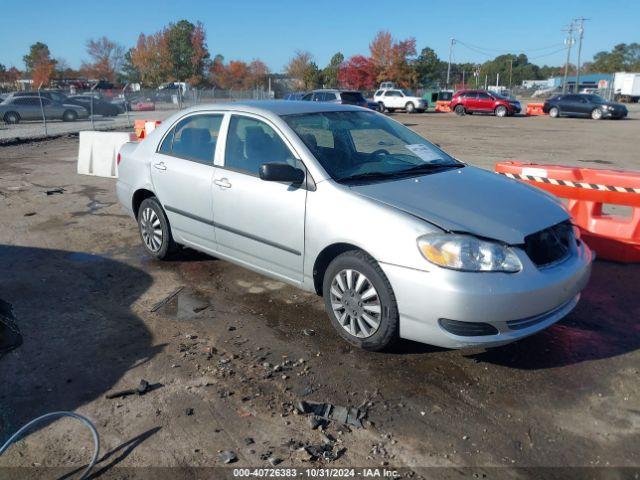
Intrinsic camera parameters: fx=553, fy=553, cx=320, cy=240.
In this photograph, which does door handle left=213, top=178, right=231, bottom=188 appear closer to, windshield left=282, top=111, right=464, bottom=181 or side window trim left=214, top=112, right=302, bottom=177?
side window trim left=214, top=112, right=302, bottom=177

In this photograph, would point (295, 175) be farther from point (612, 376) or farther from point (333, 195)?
point (612, 376)

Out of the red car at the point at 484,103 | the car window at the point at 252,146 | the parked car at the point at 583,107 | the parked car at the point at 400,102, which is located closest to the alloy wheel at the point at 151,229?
the car window at the point at 252,146

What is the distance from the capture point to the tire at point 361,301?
3592mm

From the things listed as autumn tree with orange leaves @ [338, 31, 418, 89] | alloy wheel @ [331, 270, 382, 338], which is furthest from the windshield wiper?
autumn tree with orange leaves @ [338, 31, 418, 89]

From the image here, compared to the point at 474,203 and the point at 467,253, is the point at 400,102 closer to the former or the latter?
the point at 474,203

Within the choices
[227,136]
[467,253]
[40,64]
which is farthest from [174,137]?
[40,64]

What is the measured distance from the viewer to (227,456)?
9.26ft

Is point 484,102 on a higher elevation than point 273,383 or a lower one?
higher

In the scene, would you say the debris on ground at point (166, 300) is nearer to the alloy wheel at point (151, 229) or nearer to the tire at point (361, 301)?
the alloy wheel at point (151, 229)

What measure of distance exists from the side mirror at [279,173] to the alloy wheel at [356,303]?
79 centimetres

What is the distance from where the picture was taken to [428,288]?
3.35m

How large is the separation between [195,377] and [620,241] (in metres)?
4.56

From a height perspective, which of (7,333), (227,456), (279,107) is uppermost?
(279,107)

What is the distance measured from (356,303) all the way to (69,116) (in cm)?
2734
